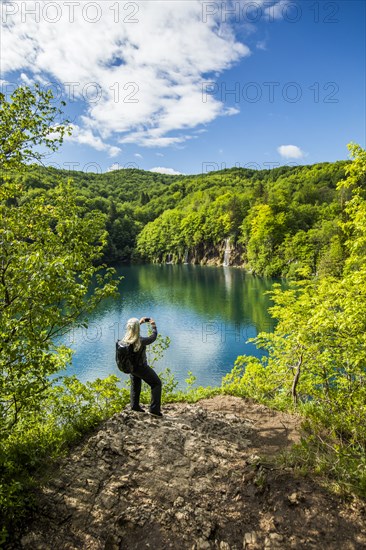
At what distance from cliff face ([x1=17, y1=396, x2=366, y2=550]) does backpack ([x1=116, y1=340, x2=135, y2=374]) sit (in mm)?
1096

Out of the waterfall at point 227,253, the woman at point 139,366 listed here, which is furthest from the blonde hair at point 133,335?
the waterfall at point 227,253

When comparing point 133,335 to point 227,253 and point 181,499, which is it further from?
point 227,253

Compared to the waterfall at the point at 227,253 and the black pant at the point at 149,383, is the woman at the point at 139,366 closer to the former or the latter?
the black pant at the point at 149,383

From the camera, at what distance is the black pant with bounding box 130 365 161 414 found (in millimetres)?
6461

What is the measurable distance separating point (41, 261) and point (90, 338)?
2536 centimetres

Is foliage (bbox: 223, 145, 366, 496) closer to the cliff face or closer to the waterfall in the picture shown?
the cliff face

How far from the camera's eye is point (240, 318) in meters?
33.7

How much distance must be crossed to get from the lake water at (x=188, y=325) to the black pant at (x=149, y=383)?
166cm

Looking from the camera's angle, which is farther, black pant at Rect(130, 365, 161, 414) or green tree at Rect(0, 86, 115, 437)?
black pant at Rect(130, 365, 161, 414)

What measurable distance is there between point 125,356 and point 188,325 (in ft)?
85.5

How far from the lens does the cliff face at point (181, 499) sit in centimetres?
395

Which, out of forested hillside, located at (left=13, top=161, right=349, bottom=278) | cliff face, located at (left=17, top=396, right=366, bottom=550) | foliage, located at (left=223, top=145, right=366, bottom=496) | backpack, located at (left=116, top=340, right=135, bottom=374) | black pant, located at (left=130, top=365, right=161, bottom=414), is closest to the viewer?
cliff face, located at (left=17, top=396, right=366, bottom=550)

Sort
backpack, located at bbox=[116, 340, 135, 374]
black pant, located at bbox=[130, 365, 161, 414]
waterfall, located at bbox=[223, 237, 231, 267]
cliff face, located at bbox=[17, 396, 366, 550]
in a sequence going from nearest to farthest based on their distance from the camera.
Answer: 1. cliff face, located at bbox=[17, 396, 366, 550]
2. backpack, located at bbox=[116, 340, 135, 374]
3. black pant, located at bbox=[130, 365, 161, 414]
4. waterfall, located at bbox=[223, 237, 231, 267]

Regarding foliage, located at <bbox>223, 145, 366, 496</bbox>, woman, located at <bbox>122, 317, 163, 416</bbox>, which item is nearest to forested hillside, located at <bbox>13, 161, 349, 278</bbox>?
foliage, located at <bbox>223, 145, 366, 496</bbox>
